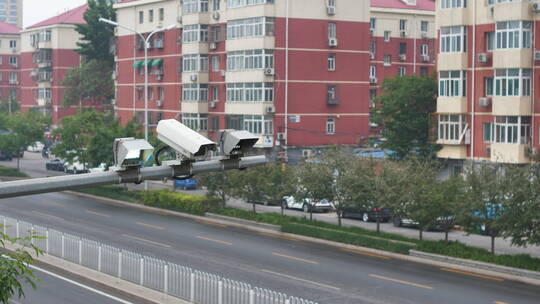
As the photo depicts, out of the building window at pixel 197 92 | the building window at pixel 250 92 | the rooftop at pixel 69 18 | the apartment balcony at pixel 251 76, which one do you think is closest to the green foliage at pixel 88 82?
the rooftop at pixel 69 18

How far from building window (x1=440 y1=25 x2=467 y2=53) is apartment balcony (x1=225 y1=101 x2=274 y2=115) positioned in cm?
1372

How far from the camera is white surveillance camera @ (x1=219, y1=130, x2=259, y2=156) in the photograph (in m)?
10.2

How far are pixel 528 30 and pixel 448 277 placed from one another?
60.3ft

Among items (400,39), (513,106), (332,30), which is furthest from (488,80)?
(400,39)

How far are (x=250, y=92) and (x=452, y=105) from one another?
15.6 m

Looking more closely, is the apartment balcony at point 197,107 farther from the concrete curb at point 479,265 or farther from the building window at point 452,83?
the concrete curb at point 479,265

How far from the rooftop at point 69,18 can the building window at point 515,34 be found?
6064 centimetres

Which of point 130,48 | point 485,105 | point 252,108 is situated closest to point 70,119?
point 252,108

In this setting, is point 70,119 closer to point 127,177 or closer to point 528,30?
point 528,30

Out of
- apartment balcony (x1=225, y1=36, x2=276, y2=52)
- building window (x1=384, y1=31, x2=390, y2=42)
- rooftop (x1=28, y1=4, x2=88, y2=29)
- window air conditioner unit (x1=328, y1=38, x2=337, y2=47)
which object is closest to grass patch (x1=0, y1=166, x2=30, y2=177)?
apartment balcony (x1=225, y1=36, x2=276, y2=52)

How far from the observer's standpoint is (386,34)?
2970 inches

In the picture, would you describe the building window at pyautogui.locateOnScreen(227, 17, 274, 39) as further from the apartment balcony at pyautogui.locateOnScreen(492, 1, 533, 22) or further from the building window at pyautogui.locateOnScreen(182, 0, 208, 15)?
the apartment balcony at pyautogui.locateOnScreen(492, 1, 533, 22)

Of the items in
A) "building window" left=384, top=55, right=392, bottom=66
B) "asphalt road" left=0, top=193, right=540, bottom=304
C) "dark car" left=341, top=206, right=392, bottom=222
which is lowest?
"asphalt road" left=0, top=193, right=540, bottom=304

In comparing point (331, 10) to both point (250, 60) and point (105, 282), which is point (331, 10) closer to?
point (250, 60)
